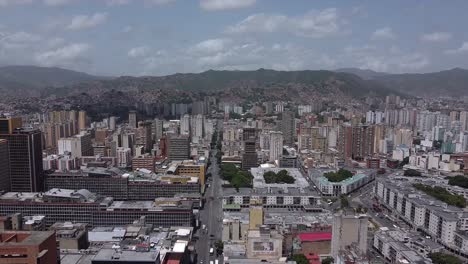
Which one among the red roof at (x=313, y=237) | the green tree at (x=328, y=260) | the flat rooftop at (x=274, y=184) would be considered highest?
A: the red roof at (x=313, y=237)

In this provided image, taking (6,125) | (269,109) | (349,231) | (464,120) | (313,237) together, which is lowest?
(313,237)

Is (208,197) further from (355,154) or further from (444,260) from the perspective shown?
(355,154)

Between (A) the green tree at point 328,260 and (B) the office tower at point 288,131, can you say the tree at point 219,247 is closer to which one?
(A) the green tree at point 328,260

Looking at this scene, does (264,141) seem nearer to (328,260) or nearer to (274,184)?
(274,184)

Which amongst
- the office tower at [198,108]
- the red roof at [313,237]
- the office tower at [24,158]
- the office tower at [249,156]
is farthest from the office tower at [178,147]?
the office tower at [198,108]

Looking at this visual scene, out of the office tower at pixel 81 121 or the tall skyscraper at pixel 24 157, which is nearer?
the tall skyscraper at pixel 24 157

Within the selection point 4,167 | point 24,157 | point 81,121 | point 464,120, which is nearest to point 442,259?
point 24,157

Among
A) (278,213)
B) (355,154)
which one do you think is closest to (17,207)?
(278,213)
